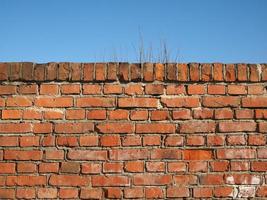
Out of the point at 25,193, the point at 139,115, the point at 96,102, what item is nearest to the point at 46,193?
the point at 25,193

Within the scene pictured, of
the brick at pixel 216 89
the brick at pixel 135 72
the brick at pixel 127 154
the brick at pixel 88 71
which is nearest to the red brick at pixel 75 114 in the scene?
the brick at pixel 88 71

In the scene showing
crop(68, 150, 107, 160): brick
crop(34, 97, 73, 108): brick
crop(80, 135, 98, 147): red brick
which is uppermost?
crop(34, 97, 73, 108): brick

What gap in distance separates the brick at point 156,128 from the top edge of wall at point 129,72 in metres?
0.35

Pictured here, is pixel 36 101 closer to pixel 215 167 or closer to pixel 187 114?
pixel 187 114

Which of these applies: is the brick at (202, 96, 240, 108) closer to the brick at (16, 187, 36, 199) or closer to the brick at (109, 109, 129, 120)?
the brick at (109, 109, 129, 120)

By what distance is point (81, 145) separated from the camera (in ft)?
8.27

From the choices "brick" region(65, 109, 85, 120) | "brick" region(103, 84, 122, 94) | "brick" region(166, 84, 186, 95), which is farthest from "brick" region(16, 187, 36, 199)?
"brick" region(166, 84, 186, 95)

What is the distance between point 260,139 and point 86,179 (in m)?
1.38

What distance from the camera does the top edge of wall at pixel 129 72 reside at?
2568 millimetres

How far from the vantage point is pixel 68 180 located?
2496mm

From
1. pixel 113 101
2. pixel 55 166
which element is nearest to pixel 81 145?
pixel 55 166

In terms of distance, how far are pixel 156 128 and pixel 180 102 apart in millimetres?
277

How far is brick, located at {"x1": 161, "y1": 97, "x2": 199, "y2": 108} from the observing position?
257 centimetres

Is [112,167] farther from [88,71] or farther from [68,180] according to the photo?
[88,71]
